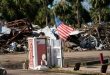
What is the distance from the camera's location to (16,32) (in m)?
56.0

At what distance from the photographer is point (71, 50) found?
5294 cm

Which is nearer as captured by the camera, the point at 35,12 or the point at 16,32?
the point at 16,32

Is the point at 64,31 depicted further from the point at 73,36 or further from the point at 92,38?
the point at 92,38

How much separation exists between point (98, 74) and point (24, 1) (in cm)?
6096


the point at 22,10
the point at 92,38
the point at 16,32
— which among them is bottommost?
the point at 92,38

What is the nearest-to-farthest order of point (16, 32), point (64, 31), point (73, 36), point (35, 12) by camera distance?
point (64, 31)
point (16, 32)
point (73, 36)
point (35, 12)

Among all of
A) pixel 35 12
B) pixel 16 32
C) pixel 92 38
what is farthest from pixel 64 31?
pixel 35 12

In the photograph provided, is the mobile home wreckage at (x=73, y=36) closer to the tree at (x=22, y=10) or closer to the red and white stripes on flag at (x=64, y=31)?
the red and white stripes on flag at (x=64, y=31)

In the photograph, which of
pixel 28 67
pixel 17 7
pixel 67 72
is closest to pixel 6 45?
pixel 28 67

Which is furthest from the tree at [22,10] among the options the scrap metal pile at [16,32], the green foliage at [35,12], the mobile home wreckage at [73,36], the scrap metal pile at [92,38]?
the scrap metal pile at [16,32]

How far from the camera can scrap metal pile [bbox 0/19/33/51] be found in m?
55.6

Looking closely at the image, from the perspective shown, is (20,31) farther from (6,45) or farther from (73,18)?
(73,18)

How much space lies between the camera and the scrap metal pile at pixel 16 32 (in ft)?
182

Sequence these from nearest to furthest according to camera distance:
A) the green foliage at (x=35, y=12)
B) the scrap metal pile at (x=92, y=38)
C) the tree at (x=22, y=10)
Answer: the scrap metal pile at (x=92, y=38), the green foliage at (x=35, y=12), the tree at (x=22, y=10)
